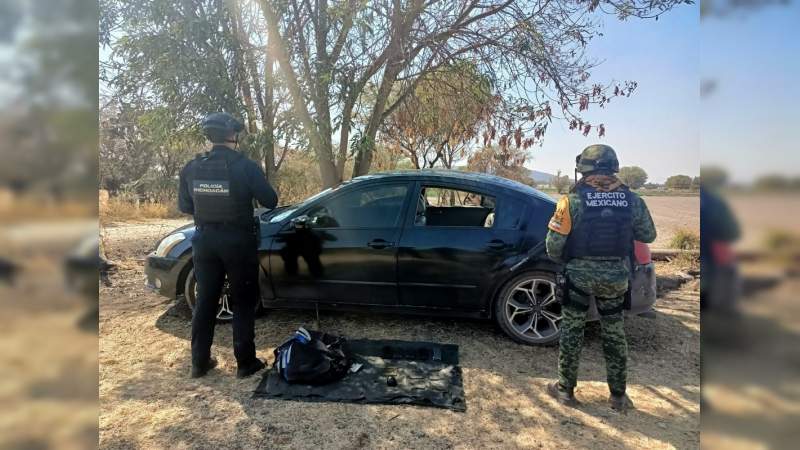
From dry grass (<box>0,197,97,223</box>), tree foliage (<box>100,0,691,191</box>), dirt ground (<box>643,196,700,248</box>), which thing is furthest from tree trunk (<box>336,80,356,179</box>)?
dry grass (<box>0,197,97,223</box>)

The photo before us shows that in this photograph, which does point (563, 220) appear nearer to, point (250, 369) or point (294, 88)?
point (250, 369)

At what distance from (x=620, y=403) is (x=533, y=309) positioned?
41.0 inches

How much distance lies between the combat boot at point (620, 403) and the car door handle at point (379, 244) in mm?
2060

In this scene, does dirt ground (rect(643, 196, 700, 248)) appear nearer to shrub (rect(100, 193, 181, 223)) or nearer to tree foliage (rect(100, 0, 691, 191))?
tree foliage (rect(100, 0, 691, 191))

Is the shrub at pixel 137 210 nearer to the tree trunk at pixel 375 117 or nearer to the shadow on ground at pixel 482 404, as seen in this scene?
the tree trunk at pixel 375 117

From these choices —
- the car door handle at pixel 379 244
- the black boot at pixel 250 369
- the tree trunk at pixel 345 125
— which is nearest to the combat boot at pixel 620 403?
the car door handle at pixel 379 244

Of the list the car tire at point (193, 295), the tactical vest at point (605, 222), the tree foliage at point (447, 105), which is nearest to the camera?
the tactical vest at point (605, 222)

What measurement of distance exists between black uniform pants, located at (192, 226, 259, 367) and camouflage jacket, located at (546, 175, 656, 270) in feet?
7.31

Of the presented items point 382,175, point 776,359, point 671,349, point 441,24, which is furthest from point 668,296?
point 776,359

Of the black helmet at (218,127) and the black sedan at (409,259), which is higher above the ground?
the black helmet at (218,127)

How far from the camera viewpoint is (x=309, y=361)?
3.33 metres

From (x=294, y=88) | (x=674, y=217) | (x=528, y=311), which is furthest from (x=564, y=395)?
(x=674, y=217)

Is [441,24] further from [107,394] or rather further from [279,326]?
[107,394]

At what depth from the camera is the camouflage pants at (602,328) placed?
2.98 m
